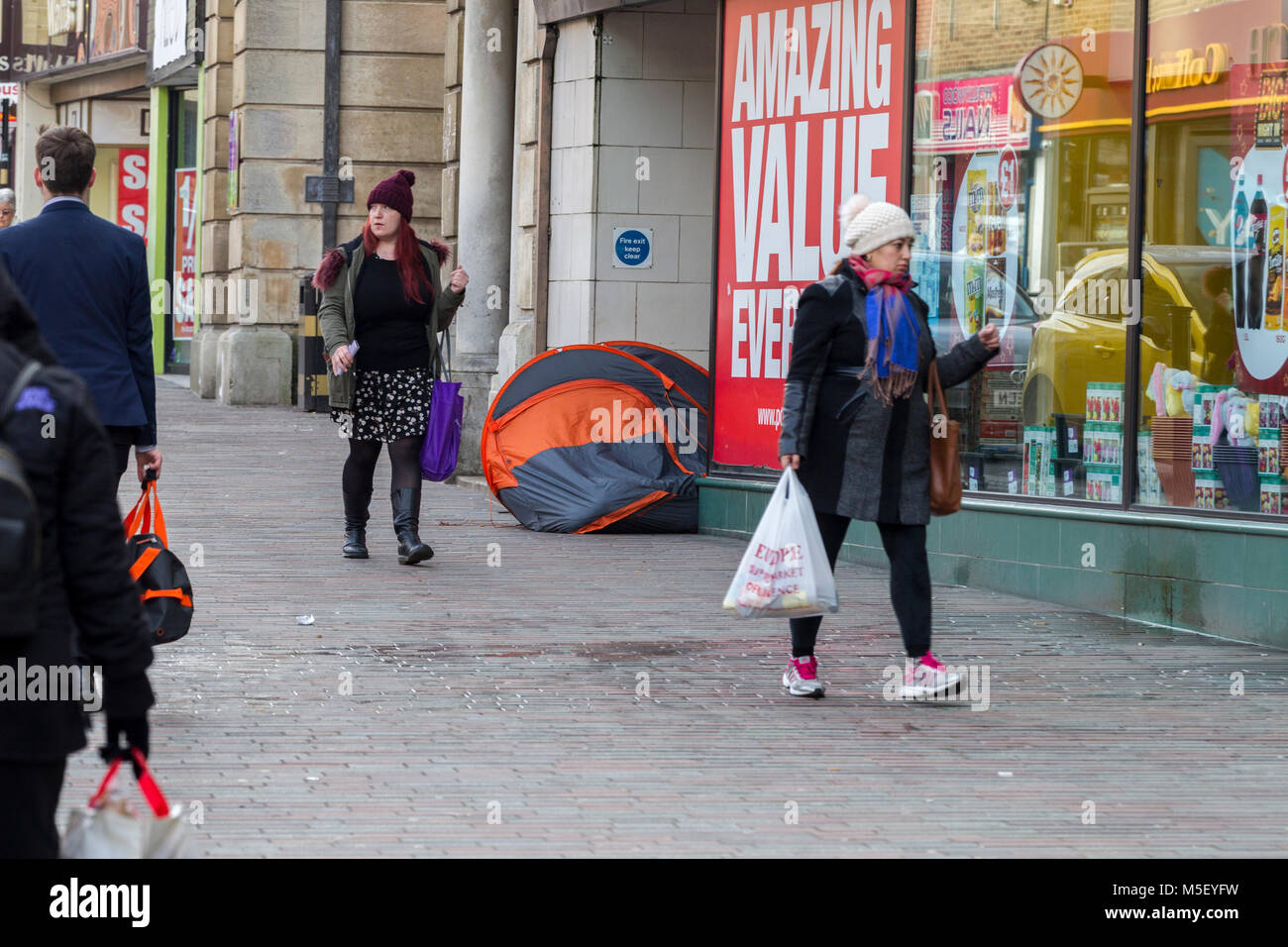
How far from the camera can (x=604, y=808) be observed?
5.45 m

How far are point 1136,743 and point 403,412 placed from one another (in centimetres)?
510

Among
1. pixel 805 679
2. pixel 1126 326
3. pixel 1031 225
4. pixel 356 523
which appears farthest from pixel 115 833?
pixel 1031 225

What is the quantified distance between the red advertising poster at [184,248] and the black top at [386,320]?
20921mm

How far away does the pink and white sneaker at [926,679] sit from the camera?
711 centimetres

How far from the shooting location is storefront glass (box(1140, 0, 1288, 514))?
8.91m

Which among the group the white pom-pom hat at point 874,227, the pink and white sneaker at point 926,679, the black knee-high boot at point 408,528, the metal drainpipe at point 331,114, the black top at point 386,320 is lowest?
the pink and white sneaker at point 926,679

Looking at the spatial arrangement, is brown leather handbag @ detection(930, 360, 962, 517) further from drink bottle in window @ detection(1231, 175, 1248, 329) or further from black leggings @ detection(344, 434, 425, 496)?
black leggings @ detection(344, 434, 425, 496)

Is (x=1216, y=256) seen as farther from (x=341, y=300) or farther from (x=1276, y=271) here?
(x=341, y=300)

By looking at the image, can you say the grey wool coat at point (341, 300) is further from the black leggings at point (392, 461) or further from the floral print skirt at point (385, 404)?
the black leggings at point (392, 461)

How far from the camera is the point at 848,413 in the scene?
709 centimetres

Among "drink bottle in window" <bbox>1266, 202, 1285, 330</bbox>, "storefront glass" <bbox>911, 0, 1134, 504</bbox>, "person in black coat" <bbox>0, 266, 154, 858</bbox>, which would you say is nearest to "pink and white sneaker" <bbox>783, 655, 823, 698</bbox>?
"storefront glass" <bbox>911, 0, 1134, 504</bbox>

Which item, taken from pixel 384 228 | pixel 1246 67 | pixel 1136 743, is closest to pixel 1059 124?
pixel 1246 67

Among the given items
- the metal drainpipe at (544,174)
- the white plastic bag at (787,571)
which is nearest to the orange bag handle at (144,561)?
the white plastic bag at (787,571)

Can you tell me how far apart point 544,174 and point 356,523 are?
424 cm
